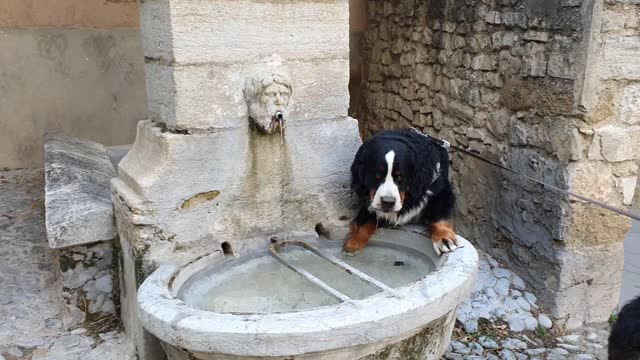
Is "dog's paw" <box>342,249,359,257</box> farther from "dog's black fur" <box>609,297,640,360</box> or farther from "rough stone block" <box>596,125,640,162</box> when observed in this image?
"rough stone block" <box>596,125,640,162</box>

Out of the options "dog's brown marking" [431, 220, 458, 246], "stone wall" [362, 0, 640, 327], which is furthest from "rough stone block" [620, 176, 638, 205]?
"dog's brown marking" [431, 220, 458, 246]

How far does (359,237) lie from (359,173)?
340 mm

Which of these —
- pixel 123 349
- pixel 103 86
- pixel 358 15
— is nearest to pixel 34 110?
pixel 103 86

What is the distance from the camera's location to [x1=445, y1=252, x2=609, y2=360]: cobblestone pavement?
3223 mm

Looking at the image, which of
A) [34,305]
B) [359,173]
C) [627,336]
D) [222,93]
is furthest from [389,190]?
[34,305]

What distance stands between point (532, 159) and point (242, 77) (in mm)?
2091

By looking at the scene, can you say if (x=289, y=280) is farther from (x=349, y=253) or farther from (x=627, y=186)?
(x=627, y=186)

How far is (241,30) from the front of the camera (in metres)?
2.53

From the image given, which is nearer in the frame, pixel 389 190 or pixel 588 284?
pixel 389 190

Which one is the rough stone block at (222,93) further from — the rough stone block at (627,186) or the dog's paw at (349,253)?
the rough stone block at (627,186)

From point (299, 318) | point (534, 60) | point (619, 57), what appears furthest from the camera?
point (534, 60)

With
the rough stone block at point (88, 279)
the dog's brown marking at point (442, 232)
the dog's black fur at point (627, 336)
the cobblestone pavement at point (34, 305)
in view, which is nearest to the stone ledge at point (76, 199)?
the rough stone block at point (88, 279)

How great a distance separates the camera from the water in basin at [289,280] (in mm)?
→ 2340

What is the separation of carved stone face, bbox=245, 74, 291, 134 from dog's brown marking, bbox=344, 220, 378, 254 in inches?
26.1
